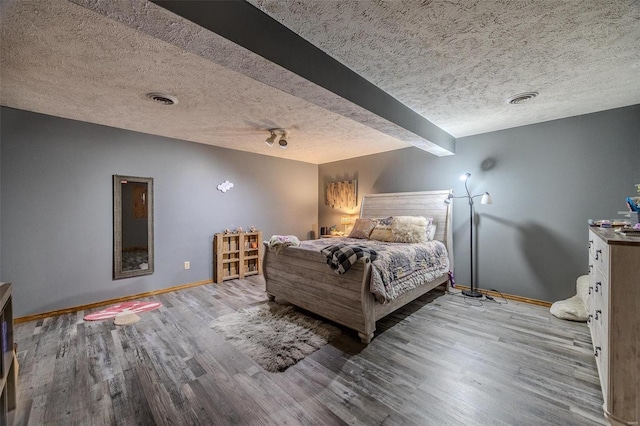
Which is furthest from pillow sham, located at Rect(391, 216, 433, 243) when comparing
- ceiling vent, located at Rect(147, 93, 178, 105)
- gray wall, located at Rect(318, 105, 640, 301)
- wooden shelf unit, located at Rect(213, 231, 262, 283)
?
ceiling vent, located at Rect(147, 93, 178, 105)

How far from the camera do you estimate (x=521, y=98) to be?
2568 millimetres

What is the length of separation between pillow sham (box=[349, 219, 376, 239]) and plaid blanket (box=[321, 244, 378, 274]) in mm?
1688

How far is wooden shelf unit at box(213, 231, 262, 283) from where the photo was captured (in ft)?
14.2

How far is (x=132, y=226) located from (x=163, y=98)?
2043 mm

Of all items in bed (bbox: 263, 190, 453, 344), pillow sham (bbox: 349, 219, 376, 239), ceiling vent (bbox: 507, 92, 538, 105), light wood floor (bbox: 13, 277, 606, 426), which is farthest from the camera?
pillow sham (bbox: 349, 219, 376, 239)

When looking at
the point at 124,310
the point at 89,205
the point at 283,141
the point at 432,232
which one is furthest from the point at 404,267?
the point at 89,205

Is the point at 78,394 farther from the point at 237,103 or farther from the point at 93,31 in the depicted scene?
the point at 237,103

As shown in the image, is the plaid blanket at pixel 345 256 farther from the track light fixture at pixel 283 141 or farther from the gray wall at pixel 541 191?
the gray wall at pixel 541 191

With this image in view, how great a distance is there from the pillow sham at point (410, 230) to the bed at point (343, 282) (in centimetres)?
46

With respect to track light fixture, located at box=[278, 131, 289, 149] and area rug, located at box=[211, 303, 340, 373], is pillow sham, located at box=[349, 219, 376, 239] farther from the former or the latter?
track light fixture, located at box=[278, 131, 289, 149]

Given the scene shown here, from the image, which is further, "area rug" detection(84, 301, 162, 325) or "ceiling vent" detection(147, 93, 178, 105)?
"area rug" detection(84, 301, 162, 325)

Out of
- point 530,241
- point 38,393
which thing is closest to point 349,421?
point 38,393

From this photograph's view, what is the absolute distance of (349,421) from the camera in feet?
4.82

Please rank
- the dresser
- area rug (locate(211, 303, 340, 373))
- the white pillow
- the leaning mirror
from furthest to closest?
the white pillow < the leaning mirror < area rug (locate(211, 303, 340, 373)) < the dresser
